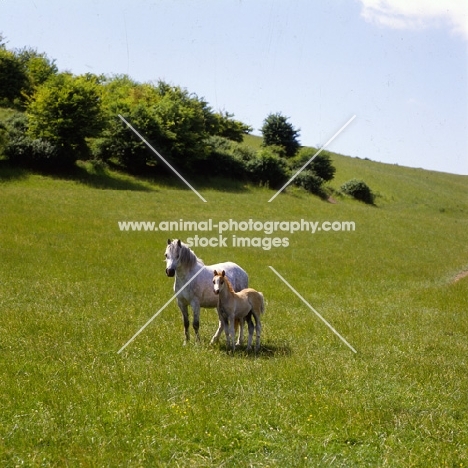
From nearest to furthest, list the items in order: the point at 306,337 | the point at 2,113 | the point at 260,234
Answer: the point at 306,337 → the point at 260,234 → the point at 2,113

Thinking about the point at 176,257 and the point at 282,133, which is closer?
the point at 176,257

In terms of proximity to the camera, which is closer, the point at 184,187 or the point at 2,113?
the point at 184,187

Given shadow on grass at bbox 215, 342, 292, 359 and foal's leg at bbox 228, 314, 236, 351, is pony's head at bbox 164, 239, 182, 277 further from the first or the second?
shadow on grass at bbox 215, 342, 292, 359

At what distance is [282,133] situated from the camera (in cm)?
7731

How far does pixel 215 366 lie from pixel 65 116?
1655 inches

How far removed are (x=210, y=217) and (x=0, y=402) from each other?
30.7 meters

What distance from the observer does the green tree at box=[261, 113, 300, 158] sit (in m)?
77.3

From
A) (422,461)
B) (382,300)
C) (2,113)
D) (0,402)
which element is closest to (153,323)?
(0,402)

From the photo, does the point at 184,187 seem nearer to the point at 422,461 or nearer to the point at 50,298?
the point at 50,298

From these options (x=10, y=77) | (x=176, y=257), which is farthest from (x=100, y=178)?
(x=176, y=257)

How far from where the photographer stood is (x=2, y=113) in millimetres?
57031

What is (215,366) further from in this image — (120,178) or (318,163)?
(318,163)

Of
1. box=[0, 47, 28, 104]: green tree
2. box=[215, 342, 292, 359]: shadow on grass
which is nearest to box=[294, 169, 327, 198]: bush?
box=[0, 47, 28, 104]: green tree

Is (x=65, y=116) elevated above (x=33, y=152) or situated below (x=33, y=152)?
above
